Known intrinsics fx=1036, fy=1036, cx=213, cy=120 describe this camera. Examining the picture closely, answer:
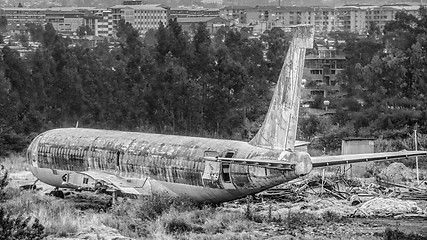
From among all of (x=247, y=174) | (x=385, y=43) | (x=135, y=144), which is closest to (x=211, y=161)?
(x=247, y=174)

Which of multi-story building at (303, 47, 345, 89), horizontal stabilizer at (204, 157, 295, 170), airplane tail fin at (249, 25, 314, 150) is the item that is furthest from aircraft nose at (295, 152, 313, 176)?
multi-story building at (303, 47, 345, 89)

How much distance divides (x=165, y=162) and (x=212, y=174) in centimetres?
271

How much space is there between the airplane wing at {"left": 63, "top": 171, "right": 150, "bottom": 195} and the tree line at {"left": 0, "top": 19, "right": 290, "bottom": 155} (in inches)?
1162

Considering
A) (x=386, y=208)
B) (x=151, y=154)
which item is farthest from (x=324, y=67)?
(x=386, y=208)

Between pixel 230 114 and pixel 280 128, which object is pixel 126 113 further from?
pixel 280 128

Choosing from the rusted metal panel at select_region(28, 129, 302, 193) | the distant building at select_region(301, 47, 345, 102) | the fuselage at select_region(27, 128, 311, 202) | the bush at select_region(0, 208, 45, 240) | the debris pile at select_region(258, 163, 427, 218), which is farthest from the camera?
the distant building at select_region(301, 47, 345, 102)

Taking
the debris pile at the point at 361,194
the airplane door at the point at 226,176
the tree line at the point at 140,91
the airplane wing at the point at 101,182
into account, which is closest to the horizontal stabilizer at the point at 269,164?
the airplane door at the point at 226,176

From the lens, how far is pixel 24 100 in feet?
228

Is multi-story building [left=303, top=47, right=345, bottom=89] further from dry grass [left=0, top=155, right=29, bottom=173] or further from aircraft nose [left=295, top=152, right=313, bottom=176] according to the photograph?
aircraft nose [left=295, top=152, right=313, bottom=176]

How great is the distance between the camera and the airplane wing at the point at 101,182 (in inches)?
1382

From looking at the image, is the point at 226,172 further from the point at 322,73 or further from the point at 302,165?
the point at 322,73

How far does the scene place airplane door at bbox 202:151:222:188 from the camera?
106ft

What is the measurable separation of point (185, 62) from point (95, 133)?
122 feet

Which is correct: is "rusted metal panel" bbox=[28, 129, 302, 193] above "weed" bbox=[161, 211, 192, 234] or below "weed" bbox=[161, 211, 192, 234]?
above
